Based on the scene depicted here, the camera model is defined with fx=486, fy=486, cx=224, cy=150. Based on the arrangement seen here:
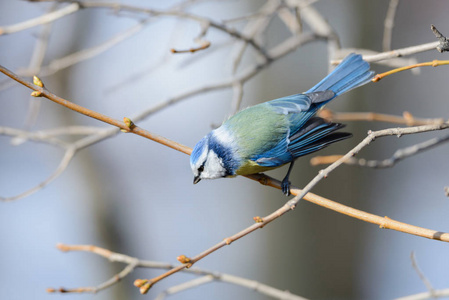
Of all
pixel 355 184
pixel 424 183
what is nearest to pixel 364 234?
pixel 355 184

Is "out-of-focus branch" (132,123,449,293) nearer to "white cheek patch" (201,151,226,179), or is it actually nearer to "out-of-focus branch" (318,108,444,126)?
"out-of-focus branch" (318,108,444,126)

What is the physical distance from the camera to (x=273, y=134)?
247 centimetres

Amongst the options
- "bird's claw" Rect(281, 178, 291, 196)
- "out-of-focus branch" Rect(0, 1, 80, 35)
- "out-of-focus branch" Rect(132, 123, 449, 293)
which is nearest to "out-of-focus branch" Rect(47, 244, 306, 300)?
"bird's claw" Rect(281, 178, 291, 196)

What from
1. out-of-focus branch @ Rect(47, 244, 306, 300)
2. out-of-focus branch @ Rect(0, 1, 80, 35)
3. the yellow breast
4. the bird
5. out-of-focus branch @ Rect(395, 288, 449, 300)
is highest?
out-of-focus branch @ Rect(0, 1, 80, 35)

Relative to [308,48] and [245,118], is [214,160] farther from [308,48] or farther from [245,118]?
[308,48]

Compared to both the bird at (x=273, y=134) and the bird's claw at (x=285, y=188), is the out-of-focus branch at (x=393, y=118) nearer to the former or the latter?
the bird at (x=273, y=134)

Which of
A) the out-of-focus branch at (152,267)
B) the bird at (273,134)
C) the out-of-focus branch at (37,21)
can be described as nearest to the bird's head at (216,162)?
the bird at (273,134)

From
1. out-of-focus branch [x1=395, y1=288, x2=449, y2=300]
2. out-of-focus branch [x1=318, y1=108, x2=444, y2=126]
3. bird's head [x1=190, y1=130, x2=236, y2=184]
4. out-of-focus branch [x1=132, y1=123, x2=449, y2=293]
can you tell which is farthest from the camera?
bird's head [x1=190, y1=130, x2=236, y2=184]

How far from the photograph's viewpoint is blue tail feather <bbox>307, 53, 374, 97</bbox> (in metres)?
2.49

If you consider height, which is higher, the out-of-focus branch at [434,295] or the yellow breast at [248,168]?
the yellow breast at [248,168]

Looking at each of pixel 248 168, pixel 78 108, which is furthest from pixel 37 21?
pixel 248 168

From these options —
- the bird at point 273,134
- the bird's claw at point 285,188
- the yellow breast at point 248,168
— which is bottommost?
the bird's claw at point 285,188

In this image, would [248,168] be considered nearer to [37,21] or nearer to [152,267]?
[152,267]

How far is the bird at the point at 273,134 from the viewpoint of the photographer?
7.86ft
